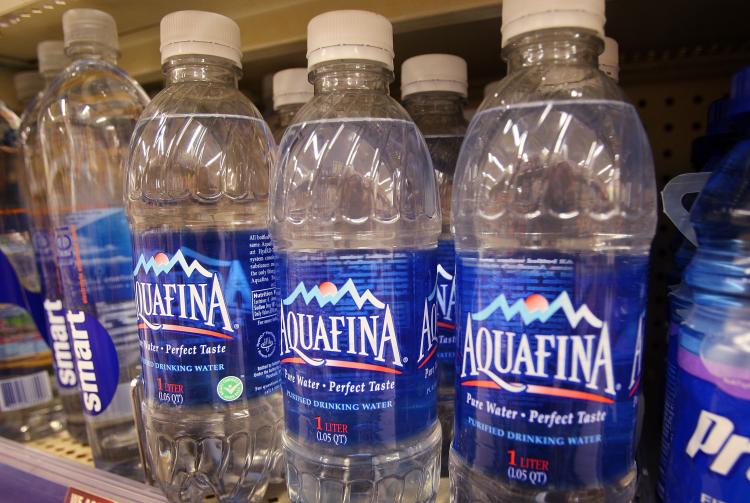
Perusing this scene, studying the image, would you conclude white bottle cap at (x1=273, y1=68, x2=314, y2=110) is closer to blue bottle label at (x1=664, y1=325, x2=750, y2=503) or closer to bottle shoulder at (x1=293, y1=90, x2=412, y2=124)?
bottle shoulder at (x1=293, y1=90, x2=412, y2=124)

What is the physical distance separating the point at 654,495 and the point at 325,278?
55 cm

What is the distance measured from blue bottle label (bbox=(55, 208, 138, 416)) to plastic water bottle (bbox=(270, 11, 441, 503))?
33cm

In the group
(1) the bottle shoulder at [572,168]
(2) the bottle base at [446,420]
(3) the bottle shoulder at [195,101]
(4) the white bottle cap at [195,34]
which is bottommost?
(2) the bottle base at [446,420]

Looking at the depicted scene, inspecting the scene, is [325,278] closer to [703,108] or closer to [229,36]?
[229,36]

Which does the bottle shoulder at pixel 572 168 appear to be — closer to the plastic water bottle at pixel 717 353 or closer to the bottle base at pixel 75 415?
the plastic water bottle at pixel 717 353

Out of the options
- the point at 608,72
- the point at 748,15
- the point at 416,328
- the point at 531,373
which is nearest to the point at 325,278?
the point at 416,328

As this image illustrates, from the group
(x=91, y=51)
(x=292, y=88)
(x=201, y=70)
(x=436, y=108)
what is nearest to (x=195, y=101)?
(x=201, y=70)

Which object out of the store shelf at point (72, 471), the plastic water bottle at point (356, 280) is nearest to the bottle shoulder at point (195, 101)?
the plastic water bottle at point (356, 280)

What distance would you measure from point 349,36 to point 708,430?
57 cm

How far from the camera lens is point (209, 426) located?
2.45 feet

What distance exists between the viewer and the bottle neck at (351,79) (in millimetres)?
688

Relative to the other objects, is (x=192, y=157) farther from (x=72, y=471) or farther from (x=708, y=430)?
(x=708, y=430)

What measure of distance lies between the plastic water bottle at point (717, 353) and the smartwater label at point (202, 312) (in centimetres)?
53

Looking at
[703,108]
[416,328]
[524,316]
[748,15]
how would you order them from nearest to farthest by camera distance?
[524,316]
[416,328]
[748,15]
[703,108]
